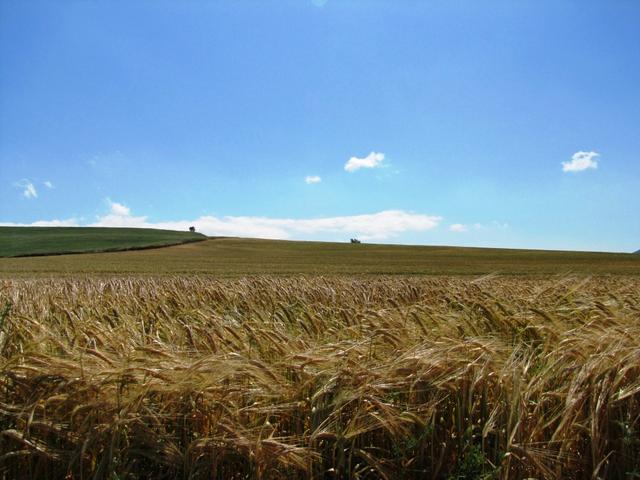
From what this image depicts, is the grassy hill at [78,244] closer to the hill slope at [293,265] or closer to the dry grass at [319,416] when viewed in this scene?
the hill slope at [293,265]

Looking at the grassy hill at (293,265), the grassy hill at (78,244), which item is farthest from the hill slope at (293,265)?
the grassy hill at (78,244)

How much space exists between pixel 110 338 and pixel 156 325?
4.05ft

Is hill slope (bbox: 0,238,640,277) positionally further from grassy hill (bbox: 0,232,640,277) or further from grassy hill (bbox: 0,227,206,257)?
grassy hill (bbox: 0,227,206,257)

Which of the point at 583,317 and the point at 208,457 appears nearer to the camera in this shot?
the point at 208,457

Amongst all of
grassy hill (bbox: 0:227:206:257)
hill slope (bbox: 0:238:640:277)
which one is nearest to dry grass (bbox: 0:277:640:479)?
hill slope (bbox: 0:238:640:277)

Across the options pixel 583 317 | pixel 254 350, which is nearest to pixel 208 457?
pixel 254 350

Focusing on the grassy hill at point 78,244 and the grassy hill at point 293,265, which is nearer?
the grassy hill at point 293,265

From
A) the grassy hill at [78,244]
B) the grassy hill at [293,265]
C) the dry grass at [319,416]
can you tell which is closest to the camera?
the dry grass at [319,416]

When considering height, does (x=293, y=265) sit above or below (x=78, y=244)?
below

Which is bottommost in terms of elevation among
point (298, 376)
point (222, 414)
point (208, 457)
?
point (208, 457)

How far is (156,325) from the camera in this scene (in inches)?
192

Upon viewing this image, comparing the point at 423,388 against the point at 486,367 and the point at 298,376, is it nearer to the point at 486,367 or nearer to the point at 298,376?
the point at 486,367

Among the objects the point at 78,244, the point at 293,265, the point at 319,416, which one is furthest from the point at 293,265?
the point at 78,244

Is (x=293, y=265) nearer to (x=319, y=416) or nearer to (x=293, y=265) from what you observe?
(x=293, y=265)
